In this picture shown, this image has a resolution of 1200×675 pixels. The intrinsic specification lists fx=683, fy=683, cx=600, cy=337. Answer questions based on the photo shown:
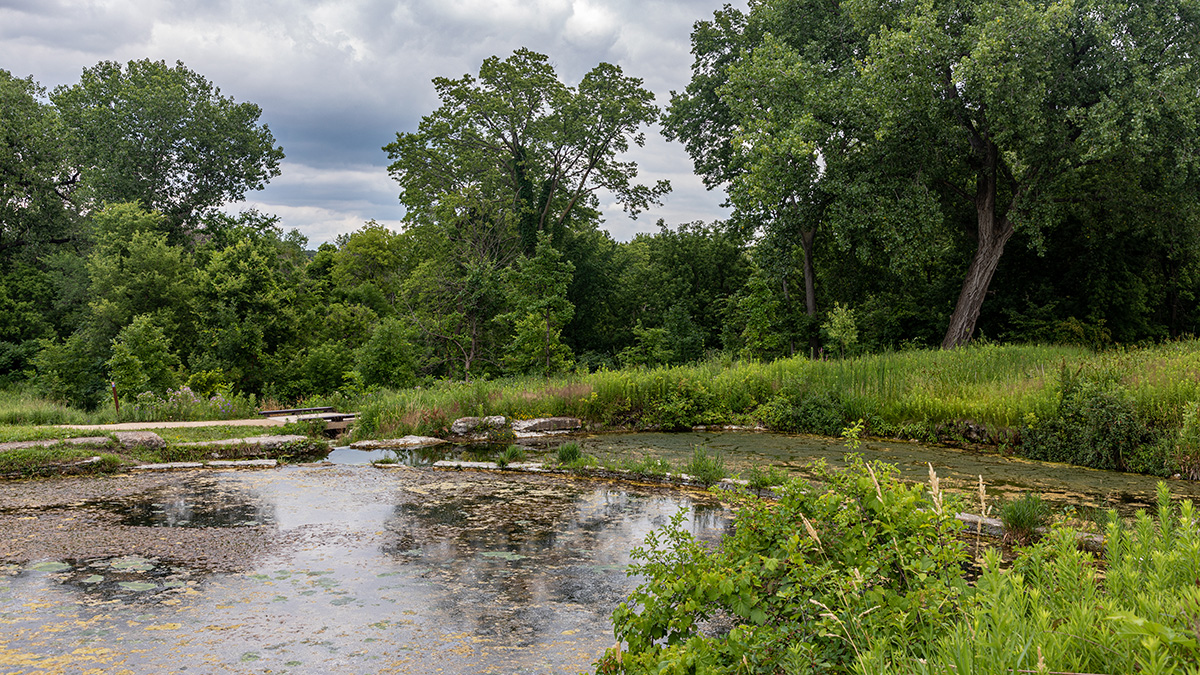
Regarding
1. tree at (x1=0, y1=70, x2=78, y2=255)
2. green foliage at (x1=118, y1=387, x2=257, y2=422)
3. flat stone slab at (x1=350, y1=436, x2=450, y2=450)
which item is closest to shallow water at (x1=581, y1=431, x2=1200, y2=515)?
flat stone slab at (x1=350, y1=436, x2=450, y2=450)

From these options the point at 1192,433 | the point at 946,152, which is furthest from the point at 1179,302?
the point at 1192,433

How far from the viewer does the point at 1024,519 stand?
6.20 m

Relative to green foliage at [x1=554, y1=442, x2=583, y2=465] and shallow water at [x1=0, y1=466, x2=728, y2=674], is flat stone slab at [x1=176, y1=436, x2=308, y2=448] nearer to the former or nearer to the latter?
shallow water at [x1=0, y1=466, x2=728, y2=674]

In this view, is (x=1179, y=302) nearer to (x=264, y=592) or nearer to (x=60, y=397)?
(x=264, y=592)

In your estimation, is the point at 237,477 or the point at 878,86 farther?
the point at 878,86

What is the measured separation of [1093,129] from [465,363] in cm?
1851

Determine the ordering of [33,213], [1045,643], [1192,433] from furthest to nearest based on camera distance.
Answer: [33,213] → [1192,433] → [1045,643]

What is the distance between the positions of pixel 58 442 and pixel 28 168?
2943 centimetres

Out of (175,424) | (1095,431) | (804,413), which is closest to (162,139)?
(175,424)

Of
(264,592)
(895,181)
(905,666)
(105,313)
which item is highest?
(895,181)

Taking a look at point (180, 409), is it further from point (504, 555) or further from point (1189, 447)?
point (1189, 447)

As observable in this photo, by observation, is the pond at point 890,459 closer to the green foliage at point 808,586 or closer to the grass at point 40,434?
the green foliage at point 808,586

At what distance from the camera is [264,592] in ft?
17.1

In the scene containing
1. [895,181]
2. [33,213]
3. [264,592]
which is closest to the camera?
[264,592]
